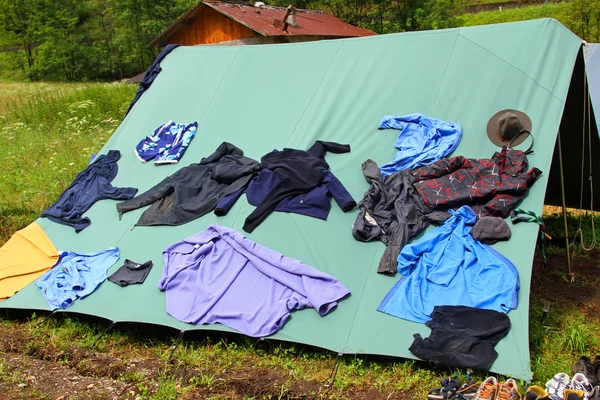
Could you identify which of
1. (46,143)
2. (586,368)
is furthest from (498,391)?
(46,143)

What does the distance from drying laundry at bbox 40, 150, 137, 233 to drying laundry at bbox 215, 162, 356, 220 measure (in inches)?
51.2

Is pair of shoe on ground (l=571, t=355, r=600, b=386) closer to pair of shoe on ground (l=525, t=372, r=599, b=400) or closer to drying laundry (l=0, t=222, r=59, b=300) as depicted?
pair of shoe on ground (l=525, t=372, r=599, b=400)

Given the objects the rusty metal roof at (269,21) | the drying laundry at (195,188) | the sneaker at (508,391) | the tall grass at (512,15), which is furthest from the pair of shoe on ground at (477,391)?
the tall grass at (512,15)

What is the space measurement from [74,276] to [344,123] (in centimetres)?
278

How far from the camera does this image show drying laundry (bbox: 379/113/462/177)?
446 cm

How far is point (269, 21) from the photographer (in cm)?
1750

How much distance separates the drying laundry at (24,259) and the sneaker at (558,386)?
13.6ft

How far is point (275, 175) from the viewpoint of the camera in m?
4.78

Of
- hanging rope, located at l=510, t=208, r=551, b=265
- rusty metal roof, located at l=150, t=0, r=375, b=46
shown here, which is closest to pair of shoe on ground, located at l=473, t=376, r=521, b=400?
hanging rope, located at l=510, t=208, r=551, b=265

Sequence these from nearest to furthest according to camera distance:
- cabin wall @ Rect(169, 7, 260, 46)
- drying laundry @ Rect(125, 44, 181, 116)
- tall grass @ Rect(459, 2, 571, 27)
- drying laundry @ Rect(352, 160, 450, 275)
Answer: drying laundry @ Rect(352, 160, 450, 275) < drying laundry @ Rect(125, 44, 181, 116) < cabin wall @ Rect(169, 7, 260, 46) < tall grass @ Rect(459, 2, 571, 27)

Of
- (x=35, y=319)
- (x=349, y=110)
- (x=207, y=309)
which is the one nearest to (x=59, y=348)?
(x=35, y=319)

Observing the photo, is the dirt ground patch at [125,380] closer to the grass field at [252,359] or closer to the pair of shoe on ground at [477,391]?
the grass field at [252,359]

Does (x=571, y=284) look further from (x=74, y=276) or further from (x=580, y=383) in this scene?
(x=74, y=276)

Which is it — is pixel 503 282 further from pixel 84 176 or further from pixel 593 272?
pixel 84 176
